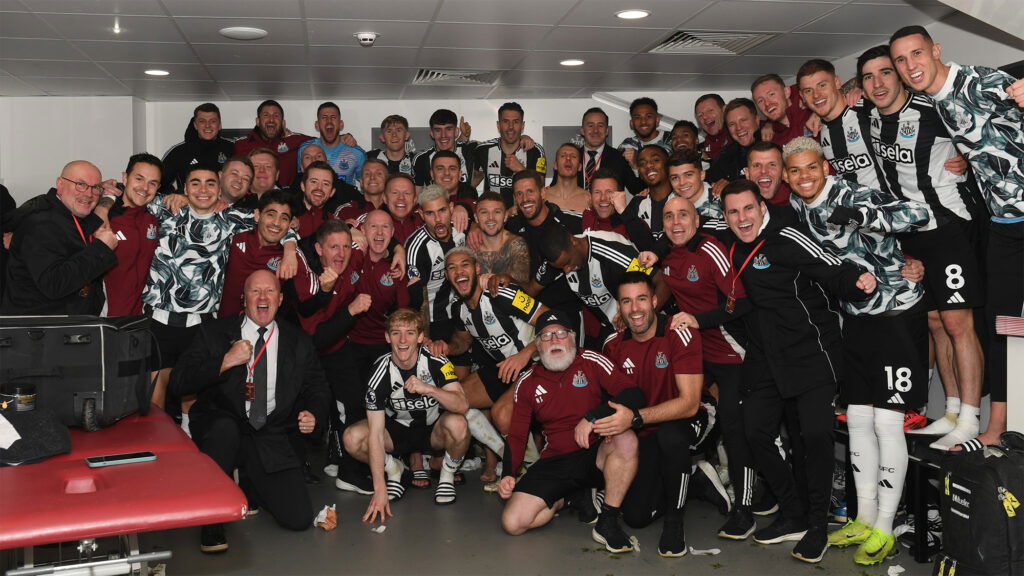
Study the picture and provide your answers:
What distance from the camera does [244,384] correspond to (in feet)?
14.3

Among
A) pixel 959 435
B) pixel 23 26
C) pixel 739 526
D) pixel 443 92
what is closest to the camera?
pixel 959 435

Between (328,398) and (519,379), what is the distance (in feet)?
3.27

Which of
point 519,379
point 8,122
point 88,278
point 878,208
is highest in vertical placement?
point 8,122

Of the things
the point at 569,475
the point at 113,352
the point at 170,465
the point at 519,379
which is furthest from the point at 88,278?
the point at 569,475

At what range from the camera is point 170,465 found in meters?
2.61

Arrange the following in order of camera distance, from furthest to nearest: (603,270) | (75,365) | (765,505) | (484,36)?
(484,36)
(603,270)
(765,505)
(75,365)

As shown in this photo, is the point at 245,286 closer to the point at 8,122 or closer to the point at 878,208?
the point at 878,208

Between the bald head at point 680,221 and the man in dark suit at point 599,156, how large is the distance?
2.39 meters

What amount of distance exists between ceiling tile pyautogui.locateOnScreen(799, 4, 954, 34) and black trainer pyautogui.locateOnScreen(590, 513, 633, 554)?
346cm

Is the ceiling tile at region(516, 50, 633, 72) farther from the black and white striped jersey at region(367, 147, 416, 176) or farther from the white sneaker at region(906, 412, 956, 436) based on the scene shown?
Answer: the white sneaker at region(906, 412, 956, 436)

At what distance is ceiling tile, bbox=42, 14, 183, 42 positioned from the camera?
17.3 feet

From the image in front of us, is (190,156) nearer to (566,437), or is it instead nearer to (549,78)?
(549,78)

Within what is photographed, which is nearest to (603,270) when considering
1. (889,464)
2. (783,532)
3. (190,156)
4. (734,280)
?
(734,280)

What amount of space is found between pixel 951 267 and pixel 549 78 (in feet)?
13.9
